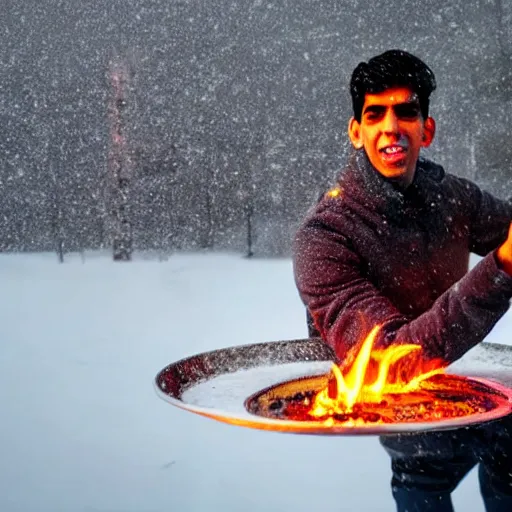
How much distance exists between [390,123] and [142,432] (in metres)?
4.03

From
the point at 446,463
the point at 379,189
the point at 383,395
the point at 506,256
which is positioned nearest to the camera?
the point at 506,256

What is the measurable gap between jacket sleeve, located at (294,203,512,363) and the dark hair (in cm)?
42

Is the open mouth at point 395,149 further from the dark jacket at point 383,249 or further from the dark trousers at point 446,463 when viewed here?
the dark trousers at point 446,463

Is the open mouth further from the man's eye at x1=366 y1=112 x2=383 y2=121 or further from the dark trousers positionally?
the dark trousers

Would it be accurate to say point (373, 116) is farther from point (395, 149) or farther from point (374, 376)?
point (374, 376)

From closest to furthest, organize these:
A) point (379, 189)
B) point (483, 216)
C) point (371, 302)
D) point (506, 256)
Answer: point (506, 256) < point (371, 302) < point (379, 189) < point (483, 216)

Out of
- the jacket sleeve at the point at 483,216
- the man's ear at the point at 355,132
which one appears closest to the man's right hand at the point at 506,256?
the man's ear at the point at 355,132

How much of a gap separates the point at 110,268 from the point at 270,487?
1314cm

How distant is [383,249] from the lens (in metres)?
2.46

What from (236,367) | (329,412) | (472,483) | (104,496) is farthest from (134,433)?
(329,412)

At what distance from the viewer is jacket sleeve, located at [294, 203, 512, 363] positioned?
6.30ft

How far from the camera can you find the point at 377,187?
7.98ft

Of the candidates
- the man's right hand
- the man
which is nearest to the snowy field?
the man

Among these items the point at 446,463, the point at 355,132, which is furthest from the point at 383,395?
the point at 355,132
